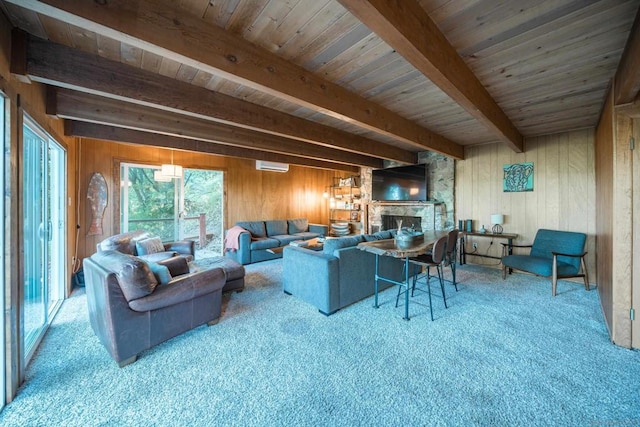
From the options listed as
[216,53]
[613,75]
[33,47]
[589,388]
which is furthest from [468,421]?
[33,47]

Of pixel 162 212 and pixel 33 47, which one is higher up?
pixel 33 47

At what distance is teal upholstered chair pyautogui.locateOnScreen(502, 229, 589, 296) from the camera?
11.2 ft

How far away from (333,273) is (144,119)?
2.71 meters

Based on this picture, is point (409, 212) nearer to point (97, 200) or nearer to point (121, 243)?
point (121, 243)

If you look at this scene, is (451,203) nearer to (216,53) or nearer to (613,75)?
(613,75)

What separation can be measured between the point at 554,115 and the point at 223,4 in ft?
13.2

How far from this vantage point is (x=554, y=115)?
3.28m

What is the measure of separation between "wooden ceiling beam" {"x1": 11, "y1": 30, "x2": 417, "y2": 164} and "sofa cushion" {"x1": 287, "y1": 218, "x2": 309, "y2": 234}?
3.40 m

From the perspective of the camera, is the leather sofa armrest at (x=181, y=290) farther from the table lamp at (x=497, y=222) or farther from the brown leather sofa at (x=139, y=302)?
the table lamp at (x=497, y=222)

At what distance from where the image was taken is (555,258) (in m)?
3.40

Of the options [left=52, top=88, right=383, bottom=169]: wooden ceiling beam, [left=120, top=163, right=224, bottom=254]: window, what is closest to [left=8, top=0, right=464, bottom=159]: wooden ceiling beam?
[left=52, top=88, right=383, bottom=169]: wooden ceiling beam

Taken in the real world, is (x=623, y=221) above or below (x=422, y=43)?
below

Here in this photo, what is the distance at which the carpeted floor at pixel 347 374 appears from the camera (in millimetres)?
1502

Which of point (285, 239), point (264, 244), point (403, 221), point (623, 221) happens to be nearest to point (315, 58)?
point (623, 221)
